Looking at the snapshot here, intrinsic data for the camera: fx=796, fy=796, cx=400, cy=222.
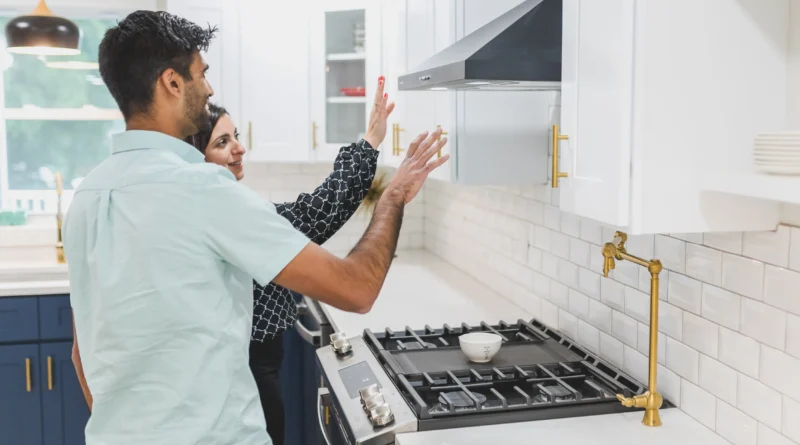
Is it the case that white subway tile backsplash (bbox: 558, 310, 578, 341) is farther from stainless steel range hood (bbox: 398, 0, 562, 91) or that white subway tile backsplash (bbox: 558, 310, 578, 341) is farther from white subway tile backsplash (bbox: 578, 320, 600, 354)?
stainless steel range hood (bbox: 398, 0, 562, 91)

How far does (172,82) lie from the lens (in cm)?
151

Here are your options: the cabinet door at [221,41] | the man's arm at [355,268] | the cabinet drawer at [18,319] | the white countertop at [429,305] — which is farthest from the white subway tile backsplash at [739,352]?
the cabinet drawer at [18,319]

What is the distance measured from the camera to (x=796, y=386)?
147 cm

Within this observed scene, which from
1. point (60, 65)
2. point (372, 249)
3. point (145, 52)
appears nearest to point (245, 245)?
point (372, 249)

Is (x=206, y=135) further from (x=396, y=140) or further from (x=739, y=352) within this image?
(x=739, y=352)

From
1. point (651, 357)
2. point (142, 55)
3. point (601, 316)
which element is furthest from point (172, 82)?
point (601, 316)

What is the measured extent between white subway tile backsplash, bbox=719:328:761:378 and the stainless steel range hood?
679mm

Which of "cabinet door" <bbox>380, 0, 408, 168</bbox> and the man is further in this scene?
"cabinet door" <bbox>380, 0, 408, 168</bbox>

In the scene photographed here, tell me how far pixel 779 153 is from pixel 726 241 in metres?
0.51

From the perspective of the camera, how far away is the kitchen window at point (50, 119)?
422cm

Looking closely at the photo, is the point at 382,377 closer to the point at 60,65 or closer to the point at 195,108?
the point at 195,108

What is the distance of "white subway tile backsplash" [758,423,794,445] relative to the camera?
4.97ft

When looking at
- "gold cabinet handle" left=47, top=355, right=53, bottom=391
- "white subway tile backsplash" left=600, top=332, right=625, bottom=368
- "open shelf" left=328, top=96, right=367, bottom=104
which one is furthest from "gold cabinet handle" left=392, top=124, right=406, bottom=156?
"gold cabinet handle" left=47, top=355, right=53, bottom=391

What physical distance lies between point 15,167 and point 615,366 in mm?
3452
